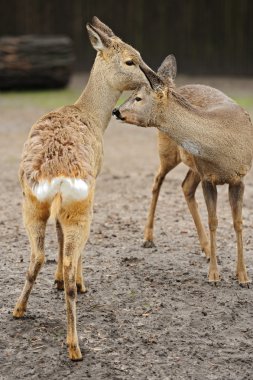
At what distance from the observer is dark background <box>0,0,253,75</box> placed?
17.0 meters

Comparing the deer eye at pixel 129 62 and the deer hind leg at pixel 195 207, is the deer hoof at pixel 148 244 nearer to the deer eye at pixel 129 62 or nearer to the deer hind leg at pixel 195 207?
the deer hind leg at pixel 195 207

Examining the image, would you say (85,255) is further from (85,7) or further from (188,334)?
(85,7)

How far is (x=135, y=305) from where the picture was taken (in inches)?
204

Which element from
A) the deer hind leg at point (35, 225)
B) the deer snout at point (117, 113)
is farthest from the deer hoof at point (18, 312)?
the deer snout at point (117, 113)

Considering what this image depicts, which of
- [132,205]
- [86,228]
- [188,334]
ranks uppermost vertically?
[86,228]

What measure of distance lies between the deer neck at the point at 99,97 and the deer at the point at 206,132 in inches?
12.3

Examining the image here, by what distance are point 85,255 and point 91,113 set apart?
4.12 feet

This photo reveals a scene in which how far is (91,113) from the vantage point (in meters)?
5.59

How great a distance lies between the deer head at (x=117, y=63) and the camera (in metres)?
5.77

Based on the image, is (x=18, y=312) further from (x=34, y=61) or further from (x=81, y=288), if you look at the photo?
(x=34, y=61)

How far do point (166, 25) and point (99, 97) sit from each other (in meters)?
11.9

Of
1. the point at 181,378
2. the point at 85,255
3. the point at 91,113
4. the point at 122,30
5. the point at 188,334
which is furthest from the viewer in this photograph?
the point at 122,30

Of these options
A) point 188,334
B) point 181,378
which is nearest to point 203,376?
point 181,378

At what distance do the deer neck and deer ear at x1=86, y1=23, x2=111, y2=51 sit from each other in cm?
10
